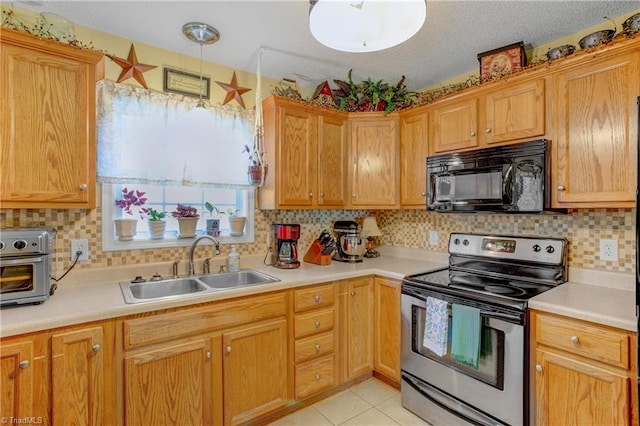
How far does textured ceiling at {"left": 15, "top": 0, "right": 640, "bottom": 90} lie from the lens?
69.8 inches

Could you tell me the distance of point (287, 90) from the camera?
2502 mm

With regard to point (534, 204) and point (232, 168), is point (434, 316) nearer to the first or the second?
point (534, 204)

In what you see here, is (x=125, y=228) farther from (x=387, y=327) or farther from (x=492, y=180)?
(x=492, y=180)

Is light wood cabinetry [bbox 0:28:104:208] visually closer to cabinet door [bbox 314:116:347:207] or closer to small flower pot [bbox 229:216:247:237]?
small flower pot [bbox 229:216:247:237]

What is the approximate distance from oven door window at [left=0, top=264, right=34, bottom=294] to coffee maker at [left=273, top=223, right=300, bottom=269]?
142cm

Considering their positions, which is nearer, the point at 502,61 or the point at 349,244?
the point at 502,61

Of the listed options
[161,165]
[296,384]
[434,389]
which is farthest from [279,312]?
[161,165]

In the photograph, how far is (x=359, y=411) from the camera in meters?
2.19

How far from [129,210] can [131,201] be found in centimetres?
6

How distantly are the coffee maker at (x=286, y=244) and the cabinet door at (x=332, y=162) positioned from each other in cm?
32

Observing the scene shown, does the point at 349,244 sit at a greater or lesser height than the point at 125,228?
lesser

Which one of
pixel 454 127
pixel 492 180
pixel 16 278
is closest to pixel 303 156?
pixel 454 127

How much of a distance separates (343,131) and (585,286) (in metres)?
1.94

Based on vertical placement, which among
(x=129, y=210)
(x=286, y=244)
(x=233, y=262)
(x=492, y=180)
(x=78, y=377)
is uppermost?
(x=492, y=180)
